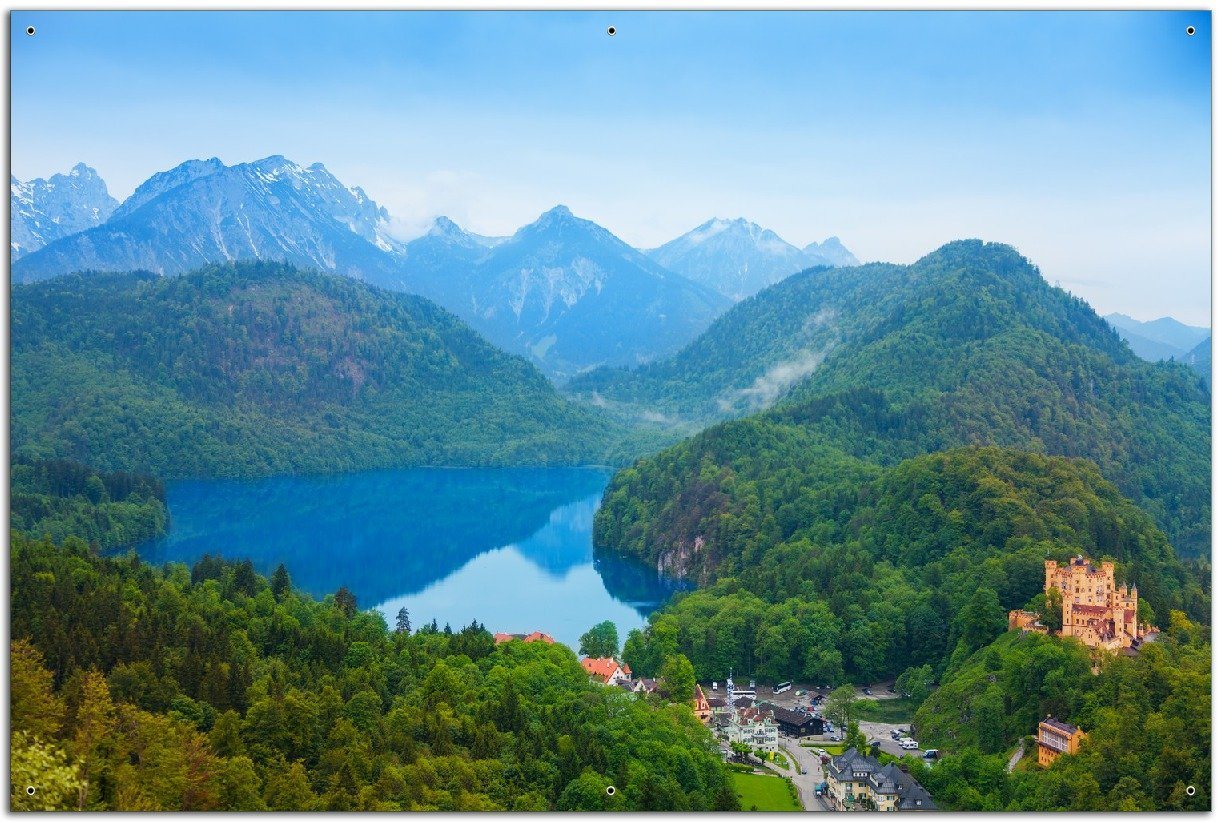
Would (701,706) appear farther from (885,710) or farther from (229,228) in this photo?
(229,228)

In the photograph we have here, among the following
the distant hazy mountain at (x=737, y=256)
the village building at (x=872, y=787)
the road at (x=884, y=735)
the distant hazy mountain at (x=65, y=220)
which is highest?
the distant hazy mountain at (x=737, y=256)

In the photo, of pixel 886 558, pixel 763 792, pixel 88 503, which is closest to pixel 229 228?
pixel 88 503

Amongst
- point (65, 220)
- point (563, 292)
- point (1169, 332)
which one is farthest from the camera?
point (563, 292)

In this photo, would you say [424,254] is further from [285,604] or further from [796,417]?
[285,604]

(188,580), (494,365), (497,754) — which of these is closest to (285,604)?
(188,580)

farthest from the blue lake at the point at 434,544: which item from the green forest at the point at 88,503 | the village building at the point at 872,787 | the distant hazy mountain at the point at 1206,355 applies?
the village building at the point at 872,787

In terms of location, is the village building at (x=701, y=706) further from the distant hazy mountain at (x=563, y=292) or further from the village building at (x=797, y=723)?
the distant hazy mountain at (x=563, y=292)

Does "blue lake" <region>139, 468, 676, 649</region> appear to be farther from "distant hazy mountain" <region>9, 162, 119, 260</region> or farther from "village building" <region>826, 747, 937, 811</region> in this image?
"distant hazy mountain" <region>9, 162, 119, 260</region>
